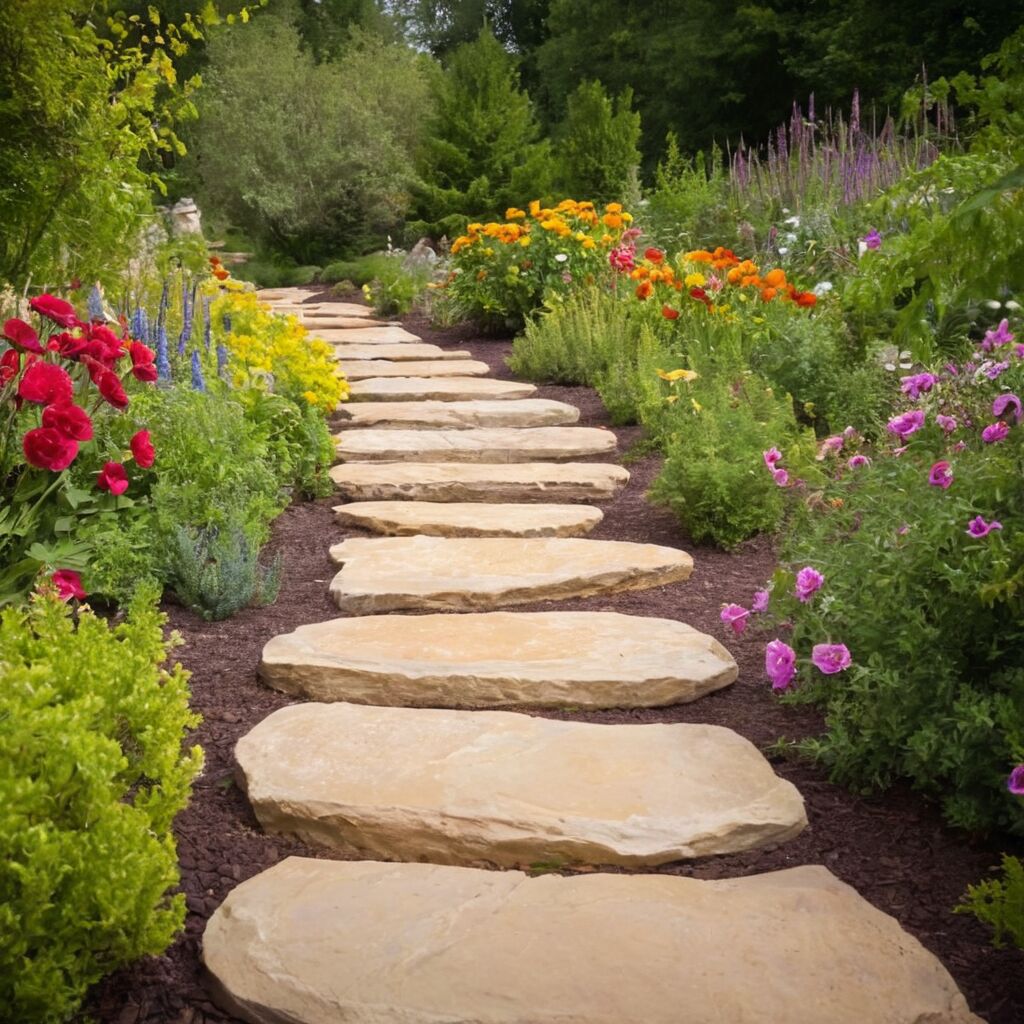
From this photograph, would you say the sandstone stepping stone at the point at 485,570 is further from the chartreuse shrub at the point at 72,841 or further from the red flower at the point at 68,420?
the chartreuse shrub at the point at 72,841

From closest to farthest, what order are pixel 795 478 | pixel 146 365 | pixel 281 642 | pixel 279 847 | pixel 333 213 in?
pixel 279 847, pixel 281 642, pixel 146 365, pixel 795 478, pixel 333 213

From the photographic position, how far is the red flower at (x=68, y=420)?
8.65ft

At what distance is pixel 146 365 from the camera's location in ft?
10.9

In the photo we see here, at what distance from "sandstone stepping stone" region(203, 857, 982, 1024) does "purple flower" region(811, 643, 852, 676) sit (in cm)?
47

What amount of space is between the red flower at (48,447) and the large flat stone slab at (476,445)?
8.18 ft

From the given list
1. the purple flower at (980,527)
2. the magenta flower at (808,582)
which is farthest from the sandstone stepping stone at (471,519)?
the purple flower at (980,527)

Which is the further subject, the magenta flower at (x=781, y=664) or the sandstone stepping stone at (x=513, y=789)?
the magenta flower at (x=781, y=664)

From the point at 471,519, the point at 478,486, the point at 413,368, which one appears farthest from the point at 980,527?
the point at 413,368

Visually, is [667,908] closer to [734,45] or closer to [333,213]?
[333,213]

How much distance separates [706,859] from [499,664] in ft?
2.95

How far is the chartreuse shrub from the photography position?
4.83 ft

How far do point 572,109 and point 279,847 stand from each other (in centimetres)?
1701

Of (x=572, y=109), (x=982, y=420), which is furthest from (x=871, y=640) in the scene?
(x=572, y=109)

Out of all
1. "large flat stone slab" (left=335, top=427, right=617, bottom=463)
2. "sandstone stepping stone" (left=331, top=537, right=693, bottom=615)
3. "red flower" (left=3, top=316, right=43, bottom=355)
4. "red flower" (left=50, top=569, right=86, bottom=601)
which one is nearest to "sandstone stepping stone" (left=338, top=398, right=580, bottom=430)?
"large flat stone slab" (left=335, top=427, right=617, bottom=463)
